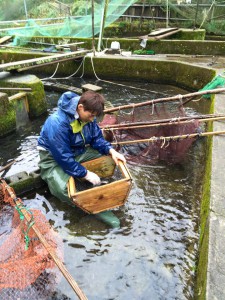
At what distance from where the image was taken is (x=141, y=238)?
3961 millimetres

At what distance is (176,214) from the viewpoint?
14.3ft

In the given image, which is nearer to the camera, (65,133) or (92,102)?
(92,102)

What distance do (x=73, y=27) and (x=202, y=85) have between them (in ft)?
26.1

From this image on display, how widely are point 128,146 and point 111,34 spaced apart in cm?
1439

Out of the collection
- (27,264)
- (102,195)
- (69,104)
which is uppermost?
(69,104)

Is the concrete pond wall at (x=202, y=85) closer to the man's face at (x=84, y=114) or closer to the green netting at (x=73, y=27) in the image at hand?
the man's face at (x=84, y=114)

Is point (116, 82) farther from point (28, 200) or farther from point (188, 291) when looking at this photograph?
point (188, 291)

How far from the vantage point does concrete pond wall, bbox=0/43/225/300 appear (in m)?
2.77

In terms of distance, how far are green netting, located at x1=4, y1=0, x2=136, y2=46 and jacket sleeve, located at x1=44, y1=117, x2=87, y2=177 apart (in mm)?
11139

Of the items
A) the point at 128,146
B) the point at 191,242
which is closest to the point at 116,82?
the point at 128,146

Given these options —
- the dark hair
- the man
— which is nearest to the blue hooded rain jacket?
the man

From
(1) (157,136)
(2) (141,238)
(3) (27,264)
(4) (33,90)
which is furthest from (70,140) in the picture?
(4) (33,90)

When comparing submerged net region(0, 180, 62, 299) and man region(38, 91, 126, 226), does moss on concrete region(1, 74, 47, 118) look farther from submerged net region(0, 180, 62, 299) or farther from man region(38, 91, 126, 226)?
submerged net region(0, 180, 62, 299)

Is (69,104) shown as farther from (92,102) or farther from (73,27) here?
(73,27)
